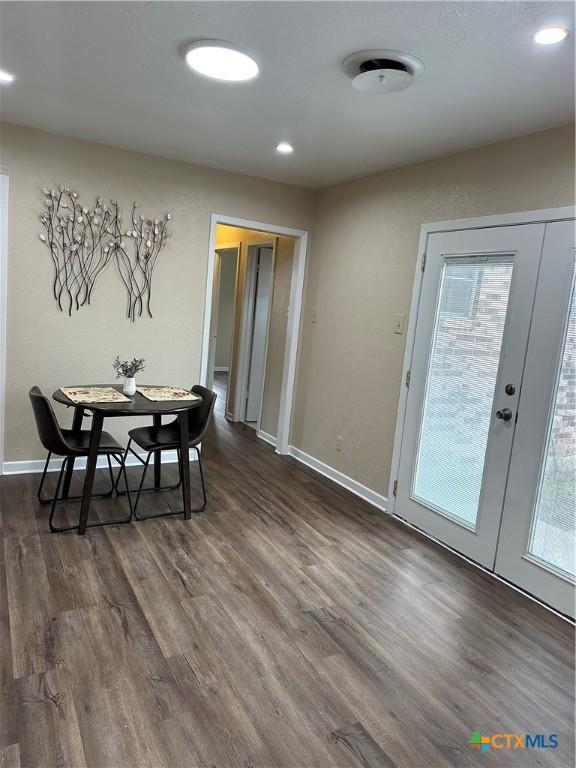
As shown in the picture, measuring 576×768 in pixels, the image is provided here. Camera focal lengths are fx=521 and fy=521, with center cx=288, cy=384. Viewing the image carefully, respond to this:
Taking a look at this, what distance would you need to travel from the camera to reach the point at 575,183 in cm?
266

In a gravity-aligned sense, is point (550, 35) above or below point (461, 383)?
above

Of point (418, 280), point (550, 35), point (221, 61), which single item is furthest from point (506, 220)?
→ point (221, 61)

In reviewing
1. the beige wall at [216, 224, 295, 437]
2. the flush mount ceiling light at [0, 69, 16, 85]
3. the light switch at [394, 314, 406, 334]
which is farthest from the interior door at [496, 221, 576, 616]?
the flush mount ceiling light at [0, 69, 16, 85]

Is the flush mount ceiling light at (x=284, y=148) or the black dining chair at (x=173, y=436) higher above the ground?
the flush mount ceiling light at (x=284, y=148)

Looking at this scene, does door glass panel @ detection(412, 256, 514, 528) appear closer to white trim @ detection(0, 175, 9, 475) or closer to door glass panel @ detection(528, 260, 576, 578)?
door glass panel @ detection(528, 260, 576, 578)

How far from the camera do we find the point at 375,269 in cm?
406

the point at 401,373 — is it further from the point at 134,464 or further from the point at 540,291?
the point at 134,464

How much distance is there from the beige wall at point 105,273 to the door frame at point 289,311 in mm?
58

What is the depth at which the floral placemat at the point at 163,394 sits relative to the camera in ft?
11.5

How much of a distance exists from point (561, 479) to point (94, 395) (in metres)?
2.79

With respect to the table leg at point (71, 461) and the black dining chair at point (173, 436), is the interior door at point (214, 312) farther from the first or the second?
the table leg at point (71, 461)

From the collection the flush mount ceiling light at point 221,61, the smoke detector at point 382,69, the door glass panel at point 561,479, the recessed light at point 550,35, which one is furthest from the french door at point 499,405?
the flush mount ceiling light at point 221,61

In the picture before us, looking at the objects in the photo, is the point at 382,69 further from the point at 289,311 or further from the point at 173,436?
the point at 289,311

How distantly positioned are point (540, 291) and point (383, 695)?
83.5 inches
